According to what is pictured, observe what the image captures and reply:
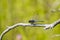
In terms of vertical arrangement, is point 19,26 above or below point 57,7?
below

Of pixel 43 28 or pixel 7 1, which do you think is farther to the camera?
pixel 7 1

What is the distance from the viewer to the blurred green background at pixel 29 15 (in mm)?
2250

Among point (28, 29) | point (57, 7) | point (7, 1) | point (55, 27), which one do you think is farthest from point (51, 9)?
point (7, 1)

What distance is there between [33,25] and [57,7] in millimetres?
339

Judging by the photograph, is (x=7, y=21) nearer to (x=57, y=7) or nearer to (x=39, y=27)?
(x=39, y=27)

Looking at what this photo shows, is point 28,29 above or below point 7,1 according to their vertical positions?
below

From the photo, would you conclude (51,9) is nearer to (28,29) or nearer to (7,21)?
(28,29)

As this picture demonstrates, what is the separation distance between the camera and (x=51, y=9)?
2254mm

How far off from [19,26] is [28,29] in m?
0.11

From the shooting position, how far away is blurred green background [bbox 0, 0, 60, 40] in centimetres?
225

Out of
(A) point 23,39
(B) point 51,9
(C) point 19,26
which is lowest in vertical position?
(A) point 23,39

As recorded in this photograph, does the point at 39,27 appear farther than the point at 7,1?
No

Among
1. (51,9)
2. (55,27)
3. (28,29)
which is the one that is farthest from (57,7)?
(28,29)

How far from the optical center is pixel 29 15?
234 cm
